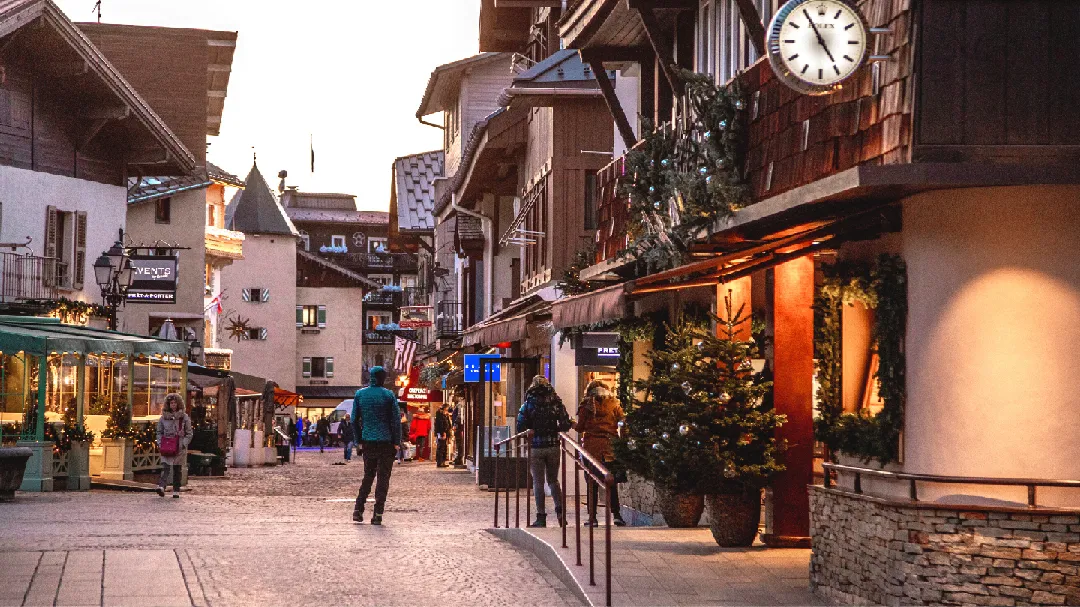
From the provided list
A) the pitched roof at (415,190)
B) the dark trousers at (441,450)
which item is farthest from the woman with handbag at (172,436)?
the pitched roof at (415,190)

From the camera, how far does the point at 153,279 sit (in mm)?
35656

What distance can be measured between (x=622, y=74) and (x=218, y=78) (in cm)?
3213

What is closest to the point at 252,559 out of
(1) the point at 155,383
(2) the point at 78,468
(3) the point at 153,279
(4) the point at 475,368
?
(2) the point at 78,468

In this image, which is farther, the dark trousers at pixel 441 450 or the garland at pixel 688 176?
the dark trousers at pixel 441 450

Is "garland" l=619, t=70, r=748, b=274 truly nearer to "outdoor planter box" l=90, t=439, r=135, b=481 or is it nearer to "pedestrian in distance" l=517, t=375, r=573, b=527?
"pedestrian in distance" l=517, t=375, r=573, b=527

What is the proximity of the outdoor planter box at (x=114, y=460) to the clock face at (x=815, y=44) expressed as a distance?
21.1m

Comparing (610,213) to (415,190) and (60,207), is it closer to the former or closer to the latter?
(60,207)

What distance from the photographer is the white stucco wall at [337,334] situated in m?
98.1

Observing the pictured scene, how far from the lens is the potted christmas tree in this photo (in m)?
14.9

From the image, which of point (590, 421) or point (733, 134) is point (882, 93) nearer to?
point (733, 134)

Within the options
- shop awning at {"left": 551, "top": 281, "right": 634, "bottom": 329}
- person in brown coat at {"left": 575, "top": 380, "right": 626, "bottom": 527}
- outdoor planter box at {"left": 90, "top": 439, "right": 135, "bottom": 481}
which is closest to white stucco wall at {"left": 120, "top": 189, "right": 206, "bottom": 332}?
outdoor planter box at {"left": 90, "top": 439, "right": 135, "bottom": 481}

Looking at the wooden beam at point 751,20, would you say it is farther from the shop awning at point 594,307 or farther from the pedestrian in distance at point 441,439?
the pedestrian in distance at point 441,439

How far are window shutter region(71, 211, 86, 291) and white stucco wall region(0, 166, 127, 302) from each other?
16 centimetres

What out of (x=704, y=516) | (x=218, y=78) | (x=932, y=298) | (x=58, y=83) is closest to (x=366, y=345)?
(x=218, y=78)
